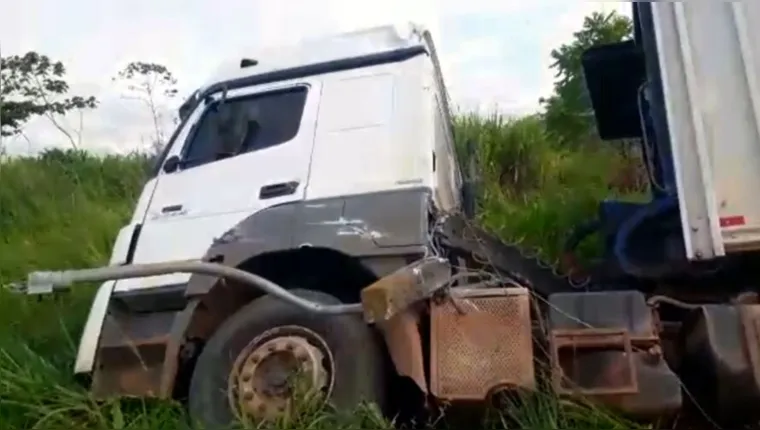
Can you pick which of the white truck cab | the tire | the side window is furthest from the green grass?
the side window

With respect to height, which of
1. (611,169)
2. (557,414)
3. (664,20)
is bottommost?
(557,414)

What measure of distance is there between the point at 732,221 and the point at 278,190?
81.6 inches

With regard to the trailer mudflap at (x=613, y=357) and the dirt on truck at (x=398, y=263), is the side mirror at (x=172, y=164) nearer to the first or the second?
the dirt on truck at (x=398, y=263)

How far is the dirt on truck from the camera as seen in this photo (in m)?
3.91

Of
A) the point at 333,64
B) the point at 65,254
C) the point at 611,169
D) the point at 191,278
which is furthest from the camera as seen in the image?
the point at 611,169

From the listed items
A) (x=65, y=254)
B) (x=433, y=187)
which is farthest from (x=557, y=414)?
(x=65, y=254)

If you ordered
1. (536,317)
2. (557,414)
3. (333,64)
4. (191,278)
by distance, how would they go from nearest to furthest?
(557,414), (536,317), (191,278), (333,64)

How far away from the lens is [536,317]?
13.5 feet

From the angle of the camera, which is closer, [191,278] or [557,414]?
[557,414]

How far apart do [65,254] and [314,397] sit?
18.7 ft

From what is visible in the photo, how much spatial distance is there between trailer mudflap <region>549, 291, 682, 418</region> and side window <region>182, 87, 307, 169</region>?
5.94 feet

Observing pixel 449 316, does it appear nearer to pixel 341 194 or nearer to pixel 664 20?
pixel 341 194

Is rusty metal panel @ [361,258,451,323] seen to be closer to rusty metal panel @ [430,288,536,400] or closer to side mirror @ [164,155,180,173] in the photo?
rusty metal panel @ [430,288,536,400]

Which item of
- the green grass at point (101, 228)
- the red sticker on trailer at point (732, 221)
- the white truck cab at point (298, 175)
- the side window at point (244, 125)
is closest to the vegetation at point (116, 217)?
the green grass at point (101, 228)
